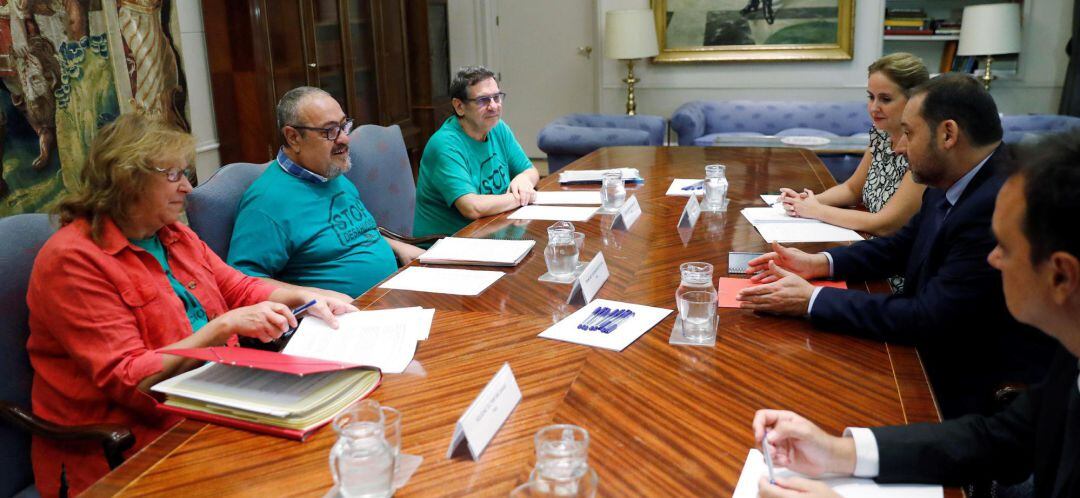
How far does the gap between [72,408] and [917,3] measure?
20.8 feet

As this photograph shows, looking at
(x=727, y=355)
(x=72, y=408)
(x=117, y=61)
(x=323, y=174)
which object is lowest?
(x=72, y=408)

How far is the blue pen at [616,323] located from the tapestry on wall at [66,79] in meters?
2.05

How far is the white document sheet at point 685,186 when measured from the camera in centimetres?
281

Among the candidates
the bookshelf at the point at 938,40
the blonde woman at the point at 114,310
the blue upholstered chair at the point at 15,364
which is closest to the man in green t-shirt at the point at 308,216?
the blonde woman at the point at 114,310

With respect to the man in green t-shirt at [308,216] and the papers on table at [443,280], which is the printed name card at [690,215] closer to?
the papers on table at [443,280]

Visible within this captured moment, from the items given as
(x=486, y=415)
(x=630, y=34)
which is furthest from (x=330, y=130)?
(x=630, y=34)

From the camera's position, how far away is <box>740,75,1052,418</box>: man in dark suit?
153 centimetres

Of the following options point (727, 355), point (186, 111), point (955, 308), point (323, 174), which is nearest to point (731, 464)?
point (727, 355)

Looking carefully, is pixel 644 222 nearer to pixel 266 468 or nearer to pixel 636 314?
pixel 636 314

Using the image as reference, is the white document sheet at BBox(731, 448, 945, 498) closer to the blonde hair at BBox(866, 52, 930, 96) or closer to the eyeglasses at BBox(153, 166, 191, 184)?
the eyeglasses at BBox(153, 166, 191, 184)

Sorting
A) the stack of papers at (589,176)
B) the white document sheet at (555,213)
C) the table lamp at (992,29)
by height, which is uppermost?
the table lamp at (992,29)

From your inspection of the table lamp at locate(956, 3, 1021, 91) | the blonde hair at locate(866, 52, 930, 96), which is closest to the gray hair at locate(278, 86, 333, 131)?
the blonde hair at locate(866, 52, 930, 96)

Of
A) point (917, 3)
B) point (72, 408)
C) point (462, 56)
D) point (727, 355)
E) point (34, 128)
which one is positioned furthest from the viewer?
point (462, 56)

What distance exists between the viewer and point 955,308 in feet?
5.03
